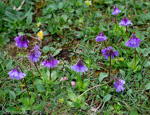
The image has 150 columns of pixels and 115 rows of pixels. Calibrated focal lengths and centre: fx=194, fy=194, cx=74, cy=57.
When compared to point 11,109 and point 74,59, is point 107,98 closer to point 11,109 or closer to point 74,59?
point 74,59

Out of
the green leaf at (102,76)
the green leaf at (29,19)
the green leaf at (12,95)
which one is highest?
the green leaf at (29,19)

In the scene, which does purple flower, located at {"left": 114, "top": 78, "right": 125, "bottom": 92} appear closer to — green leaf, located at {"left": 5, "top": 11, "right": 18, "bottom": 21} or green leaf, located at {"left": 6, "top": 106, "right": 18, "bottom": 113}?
green leaf, located at {"left": 6, "top": 106, "right": 18, "bottom": 113}

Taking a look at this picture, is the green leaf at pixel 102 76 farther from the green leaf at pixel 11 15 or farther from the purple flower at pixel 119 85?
the green leaf at pixel 11 15

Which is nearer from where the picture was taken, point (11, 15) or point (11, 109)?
point (11, 109)

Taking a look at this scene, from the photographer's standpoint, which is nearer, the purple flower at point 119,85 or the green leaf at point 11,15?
the purple flower at point 119,85

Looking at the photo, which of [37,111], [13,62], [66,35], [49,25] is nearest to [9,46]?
[13,62]

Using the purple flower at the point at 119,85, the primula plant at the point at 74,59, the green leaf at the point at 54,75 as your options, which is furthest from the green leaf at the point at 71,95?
the purple flower at the point at 119,85

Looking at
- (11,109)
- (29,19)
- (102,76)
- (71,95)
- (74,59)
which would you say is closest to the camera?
(11,109)

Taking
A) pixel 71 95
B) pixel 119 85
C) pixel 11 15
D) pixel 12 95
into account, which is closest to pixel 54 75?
pixel 71 95

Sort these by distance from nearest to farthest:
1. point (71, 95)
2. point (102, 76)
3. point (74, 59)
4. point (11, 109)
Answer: point (11, 109) < point (71, 95) < point (102, 76) < point (74, 59)
